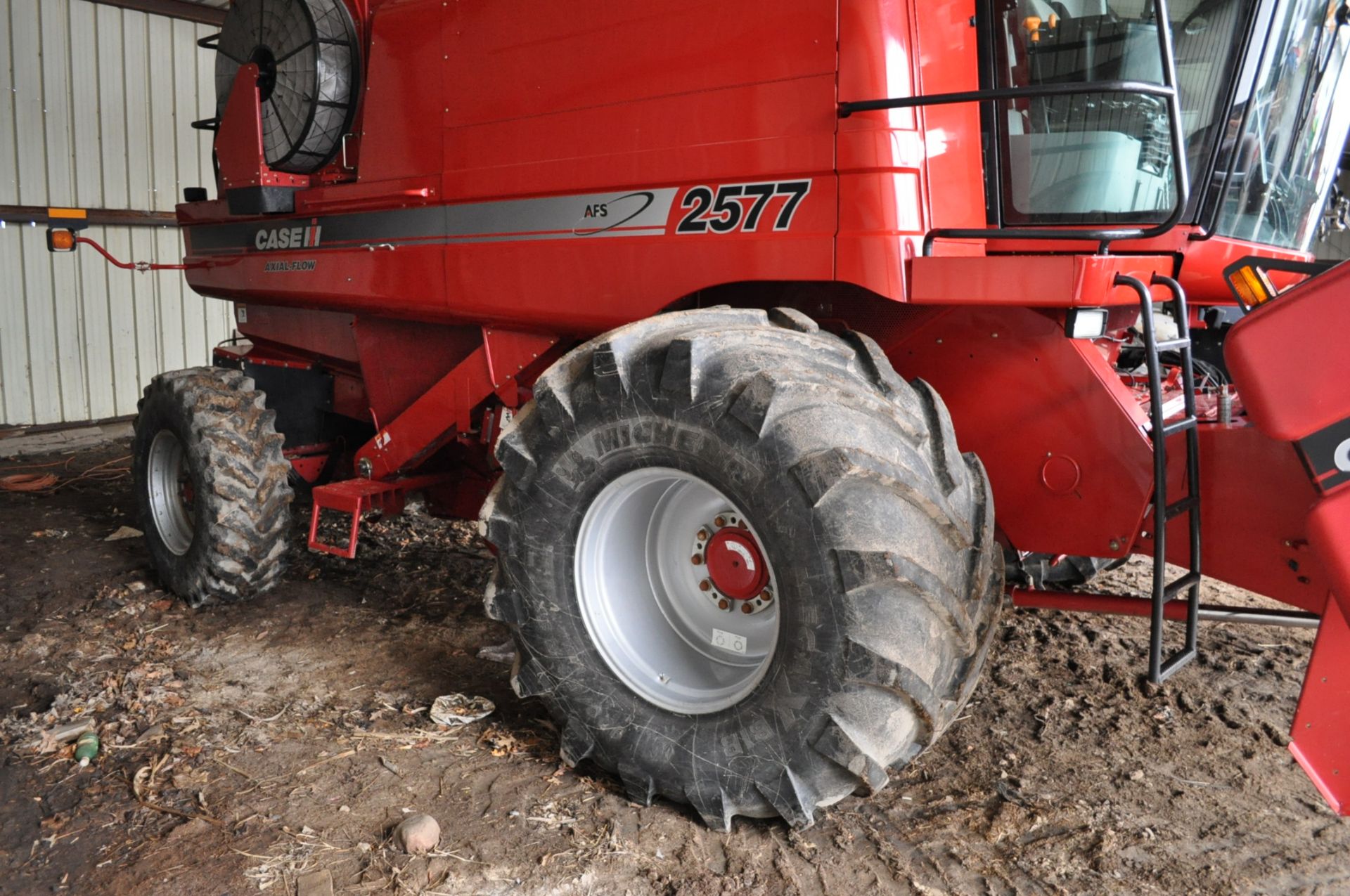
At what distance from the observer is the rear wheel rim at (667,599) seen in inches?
112

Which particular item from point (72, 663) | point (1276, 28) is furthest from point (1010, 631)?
point (72, 663)

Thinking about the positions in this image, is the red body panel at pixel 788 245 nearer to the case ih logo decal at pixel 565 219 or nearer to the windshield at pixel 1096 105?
the case ih logo decal at pixel 565 219

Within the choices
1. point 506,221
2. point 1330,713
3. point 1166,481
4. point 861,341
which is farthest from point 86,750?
point 1330,713

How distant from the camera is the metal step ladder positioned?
2.43 meters

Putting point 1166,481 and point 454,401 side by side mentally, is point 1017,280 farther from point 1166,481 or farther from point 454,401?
point 454,401

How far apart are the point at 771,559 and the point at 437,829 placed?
3.91 ft

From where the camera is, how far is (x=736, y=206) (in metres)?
2.95

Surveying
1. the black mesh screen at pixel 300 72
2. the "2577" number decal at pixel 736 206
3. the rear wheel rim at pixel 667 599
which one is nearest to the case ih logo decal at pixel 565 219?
the "2577" number decal at pixel 736 206

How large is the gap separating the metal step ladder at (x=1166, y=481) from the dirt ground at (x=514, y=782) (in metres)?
0.61

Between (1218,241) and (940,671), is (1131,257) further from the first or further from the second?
(940,671)

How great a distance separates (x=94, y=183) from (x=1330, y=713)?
10.3m

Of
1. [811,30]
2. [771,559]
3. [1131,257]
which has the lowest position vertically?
[771,559]

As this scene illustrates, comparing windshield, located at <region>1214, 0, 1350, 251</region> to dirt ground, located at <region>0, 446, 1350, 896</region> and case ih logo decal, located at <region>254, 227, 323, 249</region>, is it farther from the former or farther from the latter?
case ih logo decal, located at <region>254, 227, 323, 249</region>

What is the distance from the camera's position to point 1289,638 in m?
4.22
